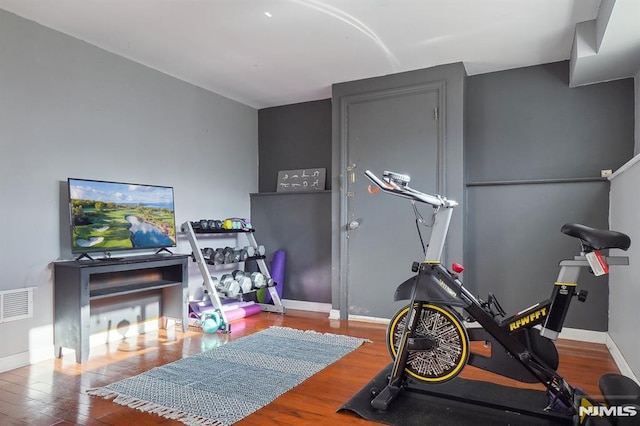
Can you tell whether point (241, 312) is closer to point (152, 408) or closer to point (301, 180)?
point (301, 180)

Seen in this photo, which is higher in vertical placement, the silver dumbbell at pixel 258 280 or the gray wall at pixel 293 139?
the gray wall at pixel 293 139

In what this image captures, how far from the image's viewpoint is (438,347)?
230cm

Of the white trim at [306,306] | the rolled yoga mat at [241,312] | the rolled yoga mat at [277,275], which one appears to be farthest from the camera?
the rolled yoga mat at [277,275]

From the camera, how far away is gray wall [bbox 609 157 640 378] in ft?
8.07

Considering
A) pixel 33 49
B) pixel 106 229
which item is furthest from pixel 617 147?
pixel 33 49

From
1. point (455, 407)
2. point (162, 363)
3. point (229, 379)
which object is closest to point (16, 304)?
point (162, 363)

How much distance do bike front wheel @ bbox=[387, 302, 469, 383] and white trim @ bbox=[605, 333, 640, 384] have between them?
1.19 metres

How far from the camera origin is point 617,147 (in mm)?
3607

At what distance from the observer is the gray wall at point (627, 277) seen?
2461 mm

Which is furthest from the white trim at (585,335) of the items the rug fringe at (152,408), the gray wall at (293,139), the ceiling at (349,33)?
the rug fringe at (152,408)

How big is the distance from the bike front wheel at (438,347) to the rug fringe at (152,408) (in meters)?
1.12

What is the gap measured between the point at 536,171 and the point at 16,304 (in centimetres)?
453

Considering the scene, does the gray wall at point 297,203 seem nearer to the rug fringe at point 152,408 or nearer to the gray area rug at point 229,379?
the gray area rug at point 229,379

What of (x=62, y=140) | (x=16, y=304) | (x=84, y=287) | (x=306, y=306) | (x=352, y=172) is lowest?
(x=306, y=306)
